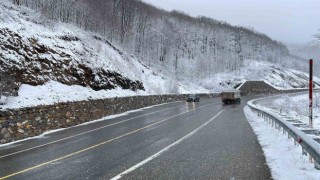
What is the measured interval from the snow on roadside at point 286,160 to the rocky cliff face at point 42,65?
59.2ft

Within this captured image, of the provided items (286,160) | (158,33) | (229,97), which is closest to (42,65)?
(286,160)

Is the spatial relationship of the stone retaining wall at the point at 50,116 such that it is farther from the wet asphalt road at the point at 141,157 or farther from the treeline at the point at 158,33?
the treeline at the point at 158,33

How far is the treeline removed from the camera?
68688 millimetres

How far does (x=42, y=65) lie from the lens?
2977 cm

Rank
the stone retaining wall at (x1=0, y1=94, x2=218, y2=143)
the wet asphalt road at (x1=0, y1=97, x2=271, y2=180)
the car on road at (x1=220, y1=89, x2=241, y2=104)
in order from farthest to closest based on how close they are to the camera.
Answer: the car on road at (x1=220, y1=89, x2=241, y2=104), the stone retaining wall at (x1=0, y1=94, x2=218, y2=143), the wet asphalt road at (x1=0, y1=97, x2=271, y2=180)

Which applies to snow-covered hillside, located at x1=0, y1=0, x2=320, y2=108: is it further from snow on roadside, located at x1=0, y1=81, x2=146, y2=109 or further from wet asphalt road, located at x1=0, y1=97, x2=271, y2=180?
wet asphalt road, located at x1=0, y1=97, x2=271, y2=180

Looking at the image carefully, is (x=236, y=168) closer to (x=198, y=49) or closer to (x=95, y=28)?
(x=95, y=28)

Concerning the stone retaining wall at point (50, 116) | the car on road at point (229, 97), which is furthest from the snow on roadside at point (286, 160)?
the car on road at point (229, 97)

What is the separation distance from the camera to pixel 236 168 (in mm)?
9367

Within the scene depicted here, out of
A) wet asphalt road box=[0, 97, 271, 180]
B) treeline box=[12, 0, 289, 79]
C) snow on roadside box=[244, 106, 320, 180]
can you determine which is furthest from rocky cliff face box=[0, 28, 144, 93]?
snow on roadside box=[244, 106, 320, 180]

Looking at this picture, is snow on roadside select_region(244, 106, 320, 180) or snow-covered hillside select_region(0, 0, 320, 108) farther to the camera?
snow-covered hillside select_region(0, 0, 320, 108)

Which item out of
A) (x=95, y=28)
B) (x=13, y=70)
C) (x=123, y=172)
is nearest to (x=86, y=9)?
(x=95, y=28)

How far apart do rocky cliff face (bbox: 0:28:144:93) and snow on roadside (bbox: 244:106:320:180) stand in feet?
59.2

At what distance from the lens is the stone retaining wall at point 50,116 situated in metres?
17.5
